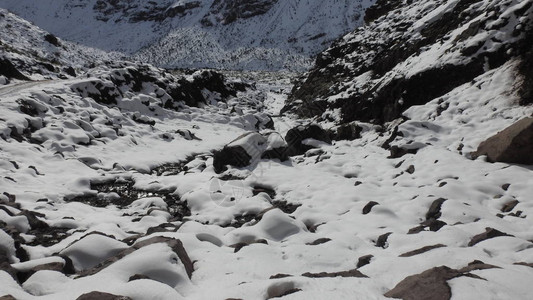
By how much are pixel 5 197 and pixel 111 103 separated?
13718 millimetres

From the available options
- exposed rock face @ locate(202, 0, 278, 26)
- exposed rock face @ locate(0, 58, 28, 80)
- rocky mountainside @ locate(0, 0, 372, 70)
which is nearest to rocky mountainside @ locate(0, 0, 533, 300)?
exposed rock face @ locate(0, 58, 28, 80)

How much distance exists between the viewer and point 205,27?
13475 cm

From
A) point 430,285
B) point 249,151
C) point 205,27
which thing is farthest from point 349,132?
point 205,27

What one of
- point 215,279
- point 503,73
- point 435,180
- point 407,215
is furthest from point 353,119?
point 215,279

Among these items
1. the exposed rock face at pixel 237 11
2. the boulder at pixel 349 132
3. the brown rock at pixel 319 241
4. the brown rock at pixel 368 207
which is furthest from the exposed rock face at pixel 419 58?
the exposed rock face at pixel 237 11

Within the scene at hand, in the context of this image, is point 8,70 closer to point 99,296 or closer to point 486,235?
point 99,296

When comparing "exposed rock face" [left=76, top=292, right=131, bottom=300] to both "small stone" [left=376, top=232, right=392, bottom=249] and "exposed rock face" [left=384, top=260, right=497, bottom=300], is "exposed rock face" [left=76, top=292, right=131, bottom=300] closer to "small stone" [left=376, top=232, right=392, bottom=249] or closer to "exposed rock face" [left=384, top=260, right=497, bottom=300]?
"exposed rock face" [left=384, top=260, right=497, bottom=300]

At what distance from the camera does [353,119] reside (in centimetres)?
1744

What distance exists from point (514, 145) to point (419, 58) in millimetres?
9111

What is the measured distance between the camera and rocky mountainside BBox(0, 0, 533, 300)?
4.44 metres

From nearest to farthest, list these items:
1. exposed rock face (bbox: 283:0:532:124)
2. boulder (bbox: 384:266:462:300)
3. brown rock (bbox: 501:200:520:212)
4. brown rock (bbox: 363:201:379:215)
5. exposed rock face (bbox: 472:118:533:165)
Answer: boulder (bbox: 384:266:462:300), brown rock (bbox: 501:200:520:212), brown rock (bbox: 363:201:379:215), exposed rock face (bbox: 472:118:533:165), exposed rock face (bbox: 283:0:532:124)

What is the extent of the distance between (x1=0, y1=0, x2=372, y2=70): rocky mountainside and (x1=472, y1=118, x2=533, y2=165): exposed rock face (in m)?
92.5

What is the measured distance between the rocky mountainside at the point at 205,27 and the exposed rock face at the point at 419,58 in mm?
74176

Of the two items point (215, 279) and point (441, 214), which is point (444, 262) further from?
point (215, 279)
